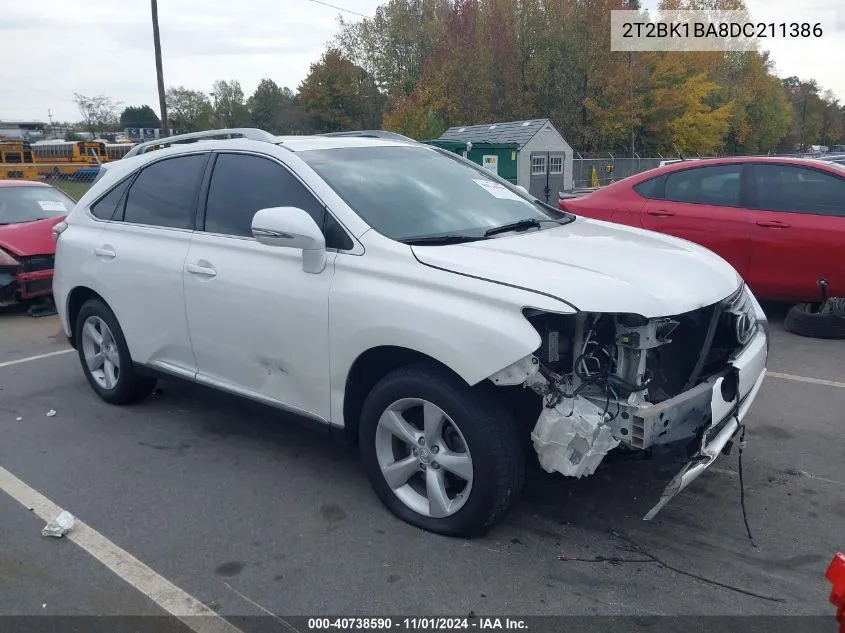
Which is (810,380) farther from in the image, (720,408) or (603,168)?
(603,168)

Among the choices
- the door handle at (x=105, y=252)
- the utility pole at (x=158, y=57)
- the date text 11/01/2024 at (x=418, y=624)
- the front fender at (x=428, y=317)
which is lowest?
the date text 11/01/2024 at (x=418, y=624)

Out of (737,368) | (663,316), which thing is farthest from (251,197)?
(737,368)

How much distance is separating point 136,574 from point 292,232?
166cm

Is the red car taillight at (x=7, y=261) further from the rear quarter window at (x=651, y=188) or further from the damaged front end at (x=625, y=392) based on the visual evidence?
→ the damaged front end at (x=625, y=392)

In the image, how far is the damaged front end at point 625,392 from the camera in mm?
3004

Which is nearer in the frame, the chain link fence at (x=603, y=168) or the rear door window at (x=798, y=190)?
the rear door window at (x=798, y=190)

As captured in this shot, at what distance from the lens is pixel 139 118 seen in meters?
86.0

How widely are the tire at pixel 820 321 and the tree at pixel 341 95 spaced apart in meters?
48.9

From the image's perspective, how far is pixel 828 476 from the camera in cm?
400

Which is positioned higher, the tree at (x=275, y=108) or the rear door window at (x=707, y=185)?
the tree at (x=275, y=108)

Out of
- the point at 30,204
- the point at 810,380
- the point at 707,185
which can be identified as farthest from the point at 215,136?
the point at 30,204

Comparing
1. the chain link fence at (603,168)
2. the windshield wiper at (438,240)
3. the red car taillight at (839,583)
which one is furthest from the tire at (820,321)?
the chain link fence at (603,168)

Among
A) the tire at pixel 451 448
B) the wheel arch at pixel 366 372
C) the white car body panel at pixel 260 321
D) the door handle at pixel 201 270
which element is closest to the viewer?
the tire at pixel 451 448

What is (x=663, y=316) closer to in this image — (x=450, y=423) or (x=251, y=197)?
(x=450, y=423)
